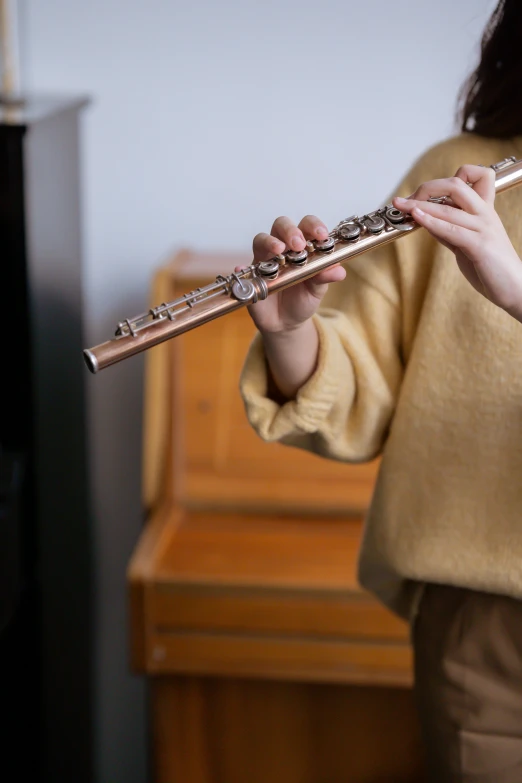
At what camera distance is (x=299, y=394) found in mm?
934

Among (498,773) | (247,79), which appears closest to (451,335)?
(498,773)

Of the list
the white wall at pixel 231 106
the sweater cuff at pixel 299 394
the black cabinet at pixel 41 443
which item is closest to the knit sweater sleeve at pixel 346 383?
the sweater cuff at pixel 299 394

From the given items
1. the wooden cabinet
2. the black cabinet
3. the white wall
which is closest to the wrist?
the black cabinet

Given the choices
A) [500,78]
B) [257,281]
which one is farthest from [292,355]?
[500,78]

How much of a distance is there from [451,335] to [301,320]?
16cm

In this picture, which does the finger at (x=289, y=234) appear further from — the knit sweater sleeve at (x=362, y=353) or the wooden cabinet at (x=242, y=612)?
the wooden cabinet at (x=242, y=612)

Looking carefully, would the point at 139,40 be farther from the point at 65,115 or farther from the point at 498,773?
the point at 498,773

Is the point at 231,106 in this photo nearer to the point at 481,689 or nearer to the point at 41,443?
the point at 41,443

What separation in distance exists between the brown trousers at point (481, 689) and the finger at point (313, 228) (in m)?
0.41

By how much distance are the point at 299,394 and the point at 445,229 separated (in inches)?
9.3

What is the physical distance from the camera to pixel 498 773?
93cm

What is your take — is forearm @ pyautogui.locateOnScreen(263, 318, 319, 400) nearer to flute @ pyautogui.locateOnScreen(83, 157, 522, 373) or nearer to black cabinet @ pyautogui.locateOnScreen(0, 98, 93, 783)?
→ flute @ pyautogui.locateOnScreen(83, 157, 522, 373)

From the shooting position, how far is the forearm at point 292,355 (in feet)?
2.99

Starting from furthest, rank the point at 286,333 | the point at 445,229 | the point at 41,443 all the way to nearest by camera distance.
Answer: the point at 41,443
the point at 286,333
the point at 445,229
